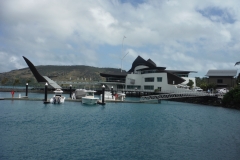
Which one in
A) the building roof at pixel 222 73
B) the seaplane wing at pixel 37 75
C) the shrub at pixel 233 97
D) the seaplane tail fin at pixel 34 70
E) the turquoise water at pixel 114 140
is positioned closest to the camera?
the turquoise water at pixel 114 140

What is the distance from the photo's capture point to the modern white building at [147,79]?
82812mm

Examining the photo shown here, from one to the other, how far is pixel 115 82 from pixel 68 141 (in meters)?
76.7

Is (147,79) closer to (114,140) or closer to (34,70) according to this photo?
(34,70)

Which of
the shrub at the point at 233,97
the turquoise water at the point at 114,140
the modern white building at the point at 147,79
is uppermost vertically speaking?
the modern white building at the point at 147,79

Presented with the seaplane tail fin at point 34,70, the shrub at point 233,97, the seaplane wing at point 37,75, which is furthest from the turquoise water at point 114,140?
the seaplane wing at point 37,75

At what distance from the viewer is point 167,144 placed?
2033 cm

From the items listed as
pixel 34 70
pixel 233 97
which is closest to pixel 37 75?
pixel 34 70

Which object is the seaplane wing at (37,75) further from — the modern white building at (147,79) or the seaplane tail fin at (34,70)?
the modern white building at (147,79)

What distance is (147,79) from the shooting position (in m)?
92.4

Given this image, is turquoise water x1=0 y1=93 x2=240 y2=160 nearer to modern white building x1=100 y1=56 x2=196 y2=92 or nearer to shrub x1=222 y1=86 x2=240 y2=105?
shrub x1=222 y1=86 x2=240 y2=105

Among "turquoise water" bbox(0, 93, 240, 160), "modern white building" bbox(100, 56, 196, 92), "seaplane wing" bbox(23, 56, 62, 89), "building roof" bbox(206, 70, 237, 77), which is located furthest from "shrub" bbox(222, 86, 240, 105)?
"seaplane wing" bbox(23, 56, 62, 89)

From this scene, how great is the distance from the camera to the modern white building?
82.8m

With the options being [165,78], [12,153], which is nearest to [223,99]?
[165,78]

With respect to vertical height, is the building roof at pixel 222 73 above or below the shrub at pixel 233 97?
above
